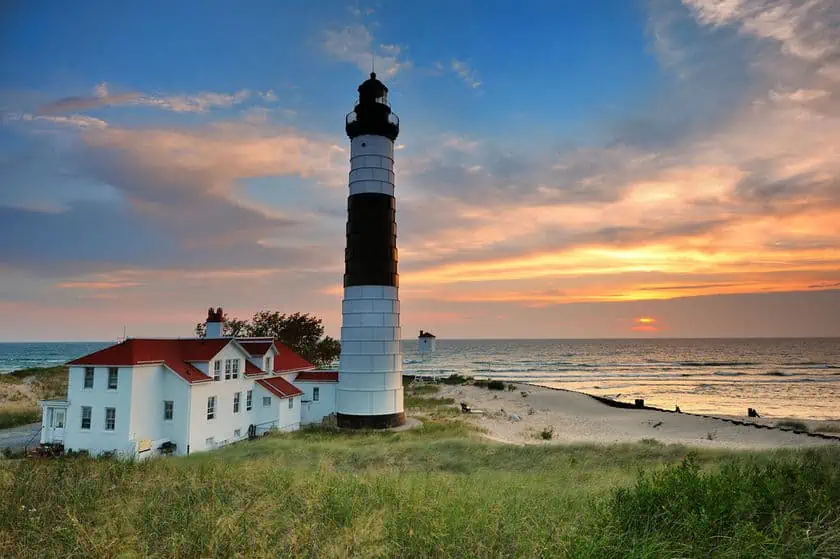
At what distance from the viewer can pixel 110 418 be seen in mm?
21000

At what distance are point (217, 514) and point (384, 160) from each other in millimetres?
22816

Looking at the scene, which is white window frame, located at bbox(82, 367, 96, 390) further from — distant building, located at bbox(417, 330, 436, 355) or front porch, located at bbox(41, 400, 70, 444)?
distant building, located at bbox(417, 330, 436, 355)

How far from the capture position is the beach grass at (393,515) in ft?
17.7

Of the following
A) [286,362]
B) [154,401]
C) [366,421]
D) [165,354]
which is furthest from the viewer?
[286,362]

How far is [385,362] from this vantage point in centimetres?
2630

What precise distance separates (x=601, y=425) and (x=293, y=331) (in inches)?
1148

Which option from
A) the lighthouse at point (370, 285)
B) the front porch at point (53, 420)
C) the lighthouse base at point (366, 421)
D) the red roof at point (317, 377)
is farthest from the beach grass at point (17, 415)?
the lighthouse at point (370, 285)

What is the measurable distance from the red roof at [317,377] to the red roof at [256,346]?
357cm

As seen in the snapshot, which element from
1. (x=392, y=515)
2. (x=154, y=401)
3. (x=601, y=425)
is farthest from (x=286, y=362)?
(x=392, y=515)

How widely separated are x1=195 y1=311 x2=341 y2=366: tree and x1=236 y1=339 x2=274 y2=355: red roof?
1870 centimetres

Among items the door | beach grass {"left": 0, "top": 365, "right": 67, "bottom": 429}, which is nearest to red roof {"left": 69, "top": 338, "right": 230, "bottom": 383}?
the door

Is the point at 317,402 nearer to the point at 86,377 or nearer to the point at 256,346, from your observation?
the point at 256,346

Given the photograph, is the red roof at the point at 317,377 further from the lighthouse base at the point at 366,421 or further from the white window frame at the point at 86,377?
the white window frame at the point at 86,377

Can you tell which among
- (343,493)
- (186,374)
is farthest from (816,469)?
(186,374)
